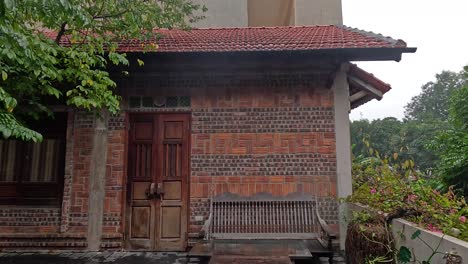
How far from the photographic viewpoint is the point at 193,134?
5469 mm

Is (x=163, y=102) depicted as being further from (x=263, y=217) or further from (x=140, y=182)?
(x=263, y=217)

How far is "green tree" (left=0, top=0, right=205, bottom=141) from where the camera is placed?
303 centimetres

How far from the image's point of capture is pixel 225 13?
9.68 meters

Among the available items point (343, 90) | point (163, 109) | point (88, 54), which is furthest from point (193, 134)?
point (343, 90)

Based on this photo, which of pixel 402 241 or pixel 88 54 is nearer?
pixel 402 241

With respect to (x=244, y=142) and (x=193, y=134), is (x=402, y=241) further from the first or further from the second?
(x=193, y=134)

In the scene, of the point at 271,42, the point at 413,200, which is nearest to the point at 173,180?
the point at 271,42

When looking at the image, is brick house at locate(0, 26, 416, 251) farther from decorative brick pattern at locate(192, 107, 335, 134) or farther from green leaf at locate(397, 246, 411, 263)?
green leaf at locate(397, 246, 411, 263)

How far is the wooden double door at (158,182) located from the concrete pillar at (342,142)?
2.35 metres

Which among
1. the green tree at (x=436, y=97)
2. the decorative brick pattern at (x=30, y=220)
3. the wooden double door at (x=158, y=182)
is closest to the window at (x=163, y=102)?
the wooden double door at (x=158, y=182)

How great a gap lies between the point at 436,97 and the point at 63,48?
141 ft

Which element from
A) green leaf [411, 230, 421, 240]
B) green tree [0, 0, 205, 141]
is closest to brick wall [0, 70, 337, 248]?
green tree [0, 0, 205, 141]

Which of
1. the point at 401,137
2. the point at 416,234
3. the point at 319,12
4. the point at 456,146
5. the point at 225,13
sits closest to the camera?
the point at 416,234

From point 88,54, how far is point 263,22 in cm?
784
